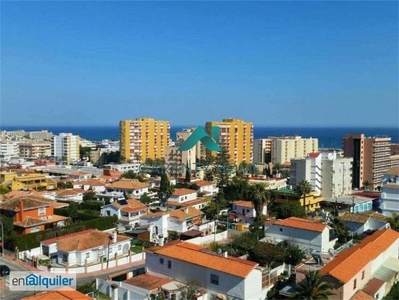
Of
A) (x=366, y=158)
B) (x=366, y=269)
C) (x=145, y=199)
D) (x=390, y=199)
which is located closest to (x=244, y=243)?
(x=366, y=269)

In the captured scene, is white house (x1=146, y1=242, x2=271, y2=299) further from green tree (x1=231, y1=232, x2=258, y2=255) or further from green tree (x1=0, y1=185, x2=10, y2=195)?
green tree (x1=0, y1=185, x2=10, y2=195)

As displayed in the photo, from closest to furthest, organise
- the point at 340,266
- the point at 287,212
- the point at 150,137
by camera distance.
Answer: the point at 340,266
the point at 287,212
the point at 150,137

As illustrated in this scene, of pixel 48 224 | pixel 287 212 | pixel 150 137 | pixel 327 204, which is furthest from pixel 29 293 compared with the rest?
pixel 150 137

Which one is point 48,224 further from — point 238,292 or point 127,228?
point 238,292

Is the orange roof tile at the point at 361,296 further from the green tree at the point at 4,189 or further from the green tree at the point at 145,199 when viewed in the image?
the green tree at the point at 4,189
